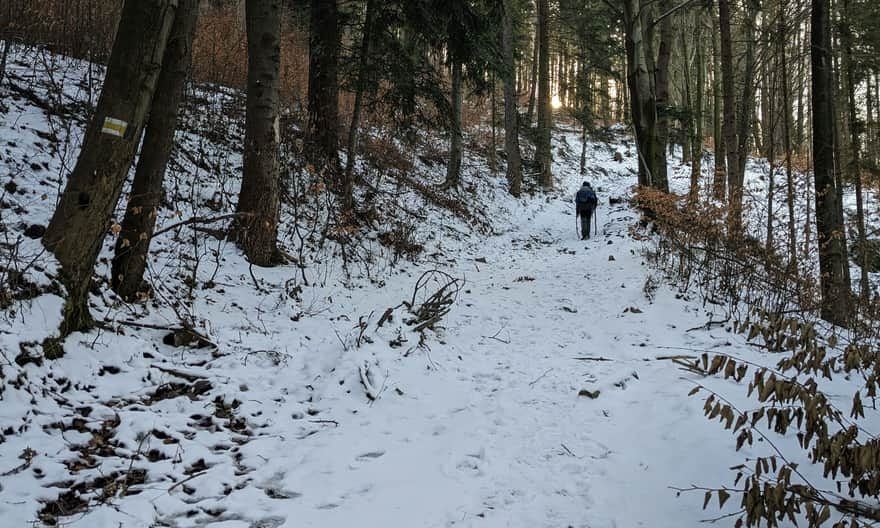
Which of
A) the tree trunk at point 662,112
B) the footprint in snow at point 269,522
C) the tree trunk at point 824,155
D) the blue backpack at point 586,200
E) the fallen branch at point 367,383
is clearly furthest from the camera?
the blue backpack at point 586,200

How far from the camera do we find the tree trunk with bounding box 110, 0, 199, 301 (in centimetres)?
482

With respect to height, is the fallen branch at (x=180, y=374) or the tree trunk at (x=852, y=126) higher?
the tree trunk at (x=852, y=126)

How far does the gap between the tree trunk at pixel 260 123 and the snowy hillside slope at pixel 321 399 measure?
0.47 meters

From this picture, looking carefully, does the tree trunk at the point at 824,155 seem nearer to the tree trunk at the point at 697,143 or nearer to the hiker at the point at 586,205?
the tree trunk at the point at 697,143

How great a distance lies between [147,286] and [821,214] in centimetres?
906

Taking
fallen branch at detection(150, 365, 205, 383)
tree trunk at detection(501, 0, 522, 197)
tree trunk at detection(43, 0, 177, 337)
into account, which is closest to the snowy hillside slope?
fallen branch at detection(150, 365, 205, 383)

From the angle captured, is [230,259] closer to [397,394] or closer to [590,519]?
[397,394]

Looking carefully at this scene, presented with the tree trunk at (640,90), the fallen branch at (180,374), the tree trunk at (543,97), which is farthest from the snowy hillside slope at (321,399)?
the tree trunk at (543,97)

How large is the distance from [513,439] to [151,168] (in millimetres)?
4424

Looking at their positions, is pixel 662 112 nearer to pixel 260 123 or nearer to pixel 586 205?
pixel 586 205

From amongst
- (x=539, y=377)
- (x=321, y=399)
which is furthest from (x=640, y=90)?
(x=321, y=399)

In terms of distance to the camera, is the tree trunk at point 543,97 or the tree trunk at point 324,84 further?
the tree trunk at point 543,97

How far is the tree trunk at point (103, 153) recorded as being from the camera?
3.88 metres

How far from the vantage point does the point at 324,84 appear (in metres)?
9.70
